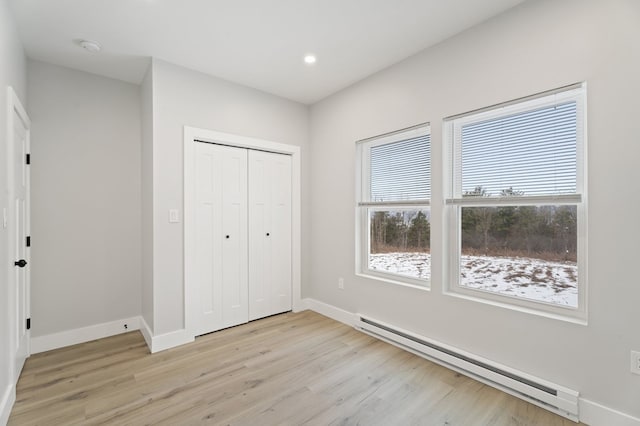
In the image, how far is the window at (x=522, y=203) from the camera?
1.97m

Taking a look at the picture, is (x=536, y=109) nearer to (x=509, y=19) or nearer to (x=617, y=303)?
(x=509, y=19)

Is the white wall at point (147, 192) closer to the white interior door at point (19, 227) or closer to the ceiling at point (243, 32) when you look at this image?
the ceiling at point (243, 32)

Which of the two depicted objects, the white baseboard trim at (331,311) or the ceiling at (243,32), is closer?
the ceiling at (243,32)

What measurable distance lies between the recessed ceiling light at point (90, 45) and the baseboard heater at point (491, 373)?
365 centimetres

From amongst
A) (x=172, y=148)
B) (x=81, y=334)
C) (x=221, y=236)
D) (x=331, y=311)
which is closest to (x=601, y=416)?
(x=331, y=311)

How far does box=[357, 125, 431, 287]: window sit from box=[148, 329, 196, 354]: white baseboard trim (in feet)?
6.36

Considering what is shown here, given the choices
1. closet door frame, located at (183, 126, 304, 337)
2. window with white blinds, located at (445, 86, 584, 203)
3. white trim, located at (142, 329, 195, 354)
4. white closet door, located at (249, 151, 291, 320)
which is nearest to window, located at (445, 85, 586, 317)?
window with white blinds, located at (445, 86, 584, 203)

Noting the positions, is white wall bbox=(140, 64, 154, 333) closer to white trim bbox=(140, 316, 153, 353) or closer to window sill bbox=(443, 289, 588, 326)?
white trim bbox=(140, 316, 153, 353)

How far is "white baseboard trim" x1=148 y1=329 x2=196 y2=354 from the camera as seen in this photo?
278cm

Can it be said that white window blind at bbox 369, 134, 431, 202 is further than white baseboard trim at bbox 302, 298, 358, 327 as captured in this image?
No

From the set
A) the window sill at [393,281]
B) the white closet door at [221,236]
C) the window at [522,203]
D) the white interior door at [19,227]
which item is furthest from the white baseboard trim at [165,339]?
the window at [522,203]

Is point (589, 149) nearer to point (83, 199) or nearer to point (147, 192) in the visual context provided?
point (147, 192)

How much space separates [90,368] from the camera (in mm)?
2498

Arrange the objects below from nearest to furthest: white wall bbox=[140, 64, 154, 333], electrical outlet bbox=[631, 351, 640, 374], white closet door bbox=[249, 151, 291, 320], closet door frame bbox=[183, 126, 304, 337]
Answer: electrical outlet bbox=[631, 351, 640, 374] → white wall bbox=[140, 64, 154, 333] → closet door frame bbox=[183, 126, 304, 337] → white closet door bbox=[249, 151, 291, 320]
